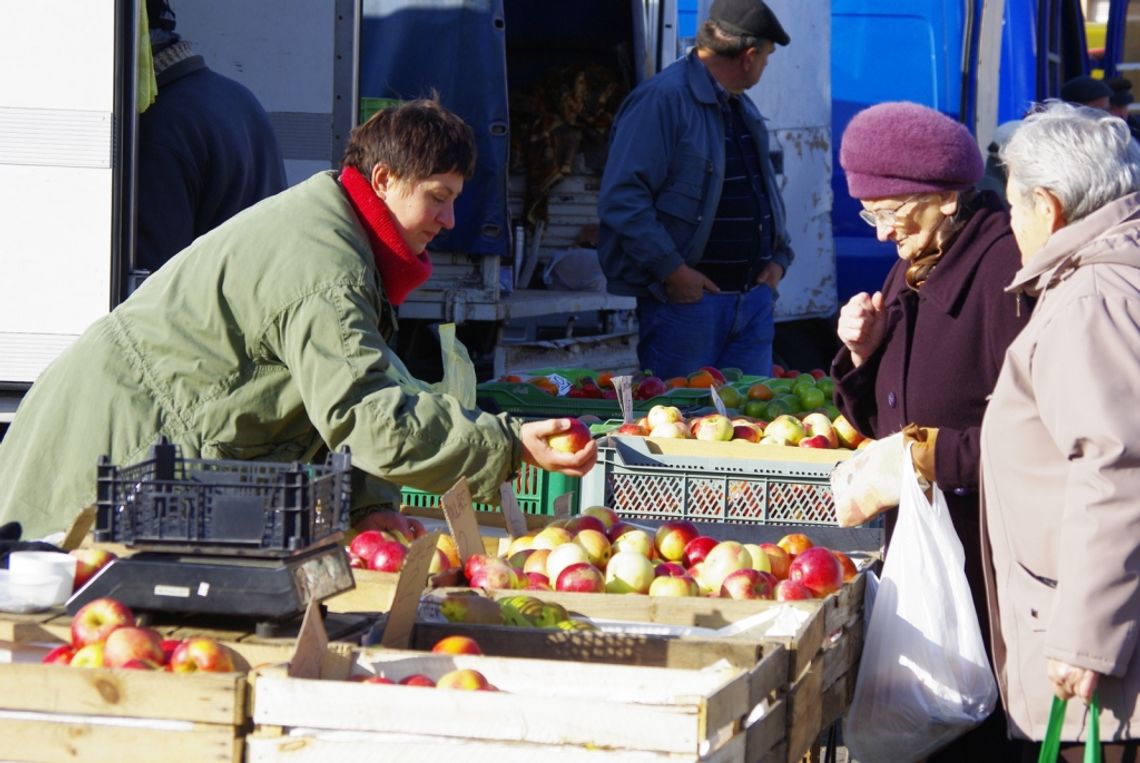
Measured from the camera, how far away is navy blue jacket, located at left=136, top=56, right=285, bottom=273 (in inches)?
239

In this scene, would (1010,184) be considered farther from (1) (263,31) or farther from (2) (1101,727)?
(1) (263,31)

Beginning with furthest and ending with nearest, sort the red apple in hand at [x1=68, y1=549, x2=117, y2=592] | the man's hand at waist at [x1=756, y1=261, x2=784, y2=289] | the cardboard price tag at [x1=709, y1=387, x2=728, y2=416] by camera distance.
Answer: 1. the man's hand at waist at [x1=756, y1=261, x2=784, y2=289]
2. the cardboard price tag at [x1=709, y1=387, x2=728, y2=416]
3. the red apple in hand at [x1=68, y1=549, x2=117, y2=592]

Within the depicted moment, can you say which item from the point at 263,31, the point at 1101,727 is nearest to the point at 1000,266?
the point at 1101,727

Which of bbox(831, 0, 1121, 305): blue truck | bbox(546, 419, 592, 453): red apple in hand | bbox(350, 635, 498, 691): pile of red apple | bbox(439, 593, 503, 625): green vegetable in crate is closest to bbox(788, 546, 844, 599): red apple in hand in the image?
bbox(546, 419, 592, 453): red apple in hand

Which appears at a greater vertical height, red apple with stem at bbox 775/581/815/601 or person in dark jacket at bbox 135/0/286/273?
person in dark jacket at bbox 135/0/286/273

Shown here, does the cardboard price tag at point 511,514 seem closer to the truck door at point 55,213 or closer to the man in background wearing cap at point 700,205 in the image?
the truck door at point 55,213

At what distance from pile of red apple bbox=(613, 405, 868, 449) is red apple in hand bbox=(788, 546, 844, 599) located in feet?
3.81

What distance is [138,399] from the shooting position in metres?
3.61

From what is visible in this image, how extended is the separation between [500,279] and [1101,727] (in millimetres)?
5980

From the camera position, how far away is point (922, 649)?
3.41 metres

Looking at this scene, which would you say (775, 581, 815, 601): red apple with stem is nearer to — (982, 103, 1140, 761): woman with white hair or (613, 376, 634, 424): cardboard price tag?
(982, 103, 1140, 761): woman with white hair

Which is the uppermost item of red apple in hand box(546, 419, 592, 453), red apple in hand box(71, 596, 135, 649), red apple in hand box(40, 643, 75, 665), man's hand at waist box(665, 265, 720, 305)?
man's hand at waist box(665, 265, 720, 305)

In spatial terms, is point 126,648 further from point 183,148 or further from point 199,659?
point 183,148

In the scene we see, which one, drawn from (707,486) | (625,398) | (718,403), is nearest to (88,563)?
(707,486)
